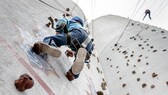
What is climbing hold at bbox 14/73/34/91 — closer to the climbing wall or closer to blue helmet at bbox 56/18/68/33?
blue helmet at bbox 56/18/68/33

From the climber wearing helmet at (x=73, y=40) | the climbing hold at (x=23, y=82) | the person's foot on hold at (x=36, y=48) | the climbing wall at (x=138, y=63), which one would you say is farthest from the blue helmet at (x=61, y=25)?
the climbing wall at (x=138, y=63)

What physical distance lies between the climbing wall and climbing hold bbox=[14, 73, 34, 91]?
525 centimetres

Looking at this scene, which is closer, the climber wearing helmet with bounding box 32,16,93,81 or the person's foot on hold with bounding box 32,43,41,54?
the person's foot on hold with bounding box 32,43,41,54

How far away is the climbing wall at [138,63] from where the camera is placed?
25.3 feet

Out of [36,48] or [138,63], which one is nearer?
[36,48]

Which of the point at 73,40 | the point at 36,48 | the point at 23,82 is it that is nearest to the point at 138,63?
the point at 73,40

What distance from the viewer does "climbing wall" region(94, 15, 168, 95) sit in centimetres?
771

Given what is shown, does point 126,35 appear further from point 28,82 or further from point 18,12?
point 28,82

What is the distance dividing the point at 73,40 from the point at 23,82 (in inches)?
58.8

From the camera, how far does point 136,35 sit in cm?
1341

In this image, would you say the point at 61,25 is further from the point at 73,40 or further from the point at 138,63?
the point at 138,63

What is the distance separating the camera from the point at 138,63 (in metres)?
9.53

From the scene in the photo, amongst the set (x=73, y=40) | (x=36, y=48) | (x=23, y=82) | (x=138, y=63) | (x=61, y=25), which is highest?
(x=23, y=82)

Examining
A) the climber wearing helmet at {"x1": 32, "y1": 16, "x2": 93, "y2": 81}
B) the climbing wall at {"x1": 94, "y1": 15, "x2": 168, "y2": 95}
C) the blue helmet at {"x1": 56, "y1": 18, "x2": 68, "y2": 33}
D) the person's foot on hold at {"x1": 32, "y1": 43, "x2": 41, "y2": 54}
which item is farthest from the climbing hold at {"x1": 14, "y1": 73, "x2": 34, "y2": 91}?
the climbing wall at {"x1": 94, "y1": 15, "x2": 168, "y2": 95}
